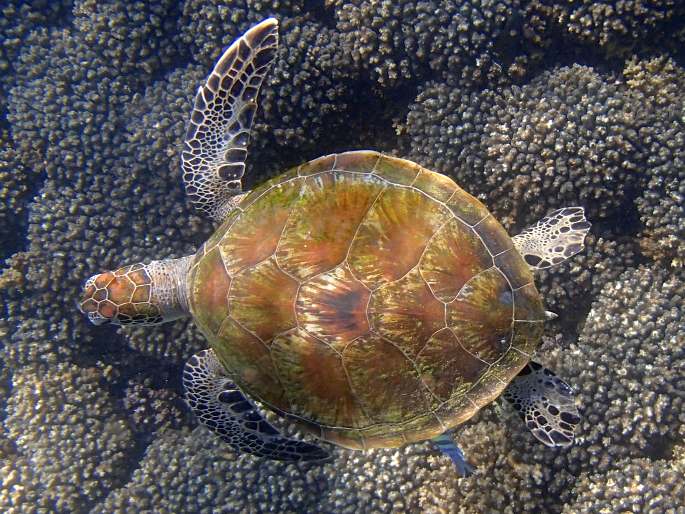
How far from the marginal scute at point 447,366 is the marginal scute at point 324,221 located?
20.5 inches

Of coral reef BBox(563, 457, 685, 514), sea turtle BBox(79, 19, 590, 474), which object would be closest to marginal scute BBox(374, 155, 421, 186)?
sea turtle BBox(79, 19, 590, 474)

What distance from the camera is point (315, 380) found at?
2.05 m

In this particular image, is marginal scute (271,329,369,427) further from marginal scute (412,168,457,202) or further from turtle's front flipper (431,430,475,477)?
marginal scute (412,168,457,202)

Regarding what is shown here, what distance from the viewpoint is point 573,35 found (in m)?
2.96

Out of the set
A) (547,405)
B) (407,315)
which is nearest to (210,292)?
(407,315)

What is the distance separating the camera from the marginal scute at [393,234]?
6.42ft

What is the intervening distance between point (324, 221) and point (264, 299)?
431 mm

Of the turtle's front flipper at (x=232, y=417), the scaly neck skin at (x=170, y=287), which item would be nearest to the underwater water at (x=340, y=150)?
the turtle's front flipper at (x=232, y=417)

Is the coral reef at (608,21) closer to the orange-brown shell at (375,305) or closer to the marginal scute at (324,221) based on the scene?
the orange-brown shell at (375,305)

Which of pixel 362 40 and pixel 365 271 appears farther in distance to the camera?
pixel 362 40

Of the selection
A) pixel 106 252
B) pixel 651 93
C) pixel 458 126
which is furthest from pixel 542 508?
pixel 106 252

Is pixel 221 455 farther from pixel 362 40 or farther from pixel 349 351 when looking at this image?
pixel 362 40

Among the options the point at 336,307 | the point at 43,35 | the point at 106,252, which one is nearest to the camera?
the point at 336,307

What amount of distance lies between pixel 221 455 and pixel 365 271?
1.92 meters
